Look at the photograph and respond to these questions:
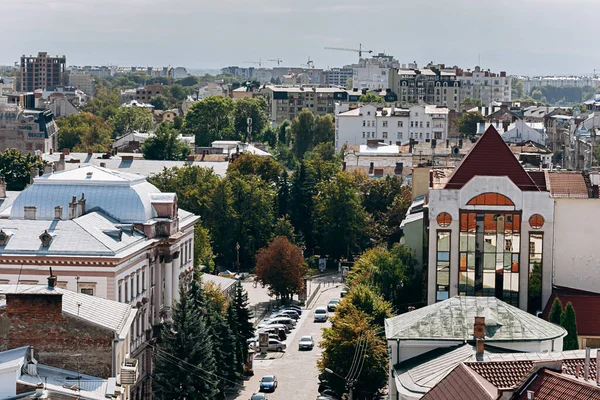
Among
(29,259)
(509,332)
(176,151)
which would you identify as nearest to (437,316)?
(509,332)

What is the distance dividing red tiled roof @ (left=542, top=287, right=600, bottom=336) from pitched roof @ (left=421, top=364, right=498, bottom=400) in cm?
2605

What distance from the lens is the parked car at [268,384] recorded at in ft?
239

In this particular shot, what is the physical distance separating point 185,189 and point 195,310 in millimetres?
50781

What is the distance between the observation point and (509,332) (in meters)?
54.7

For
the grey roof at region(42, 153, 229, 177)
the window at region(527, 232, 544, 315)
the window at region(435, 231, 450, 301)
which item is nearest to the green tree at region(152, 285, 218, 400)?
the window at region(435, 231, 450, 301)

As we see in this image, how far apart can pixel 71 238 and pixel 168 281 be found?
32.0ft

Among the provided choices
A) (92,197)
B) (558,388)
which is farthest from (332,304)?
(558,388)

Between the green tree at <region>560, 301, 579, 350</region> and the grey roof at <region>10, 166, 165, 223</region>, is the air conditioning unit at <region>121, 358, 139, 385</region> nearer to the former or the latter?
the green tree at <region>560, 301, 579, 350</region>

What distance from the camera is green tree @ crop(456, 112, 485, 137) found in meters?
191

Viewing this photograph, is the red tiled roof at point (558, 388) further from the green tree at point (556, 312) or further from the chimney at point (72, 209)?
the chimney at point (72, 209)

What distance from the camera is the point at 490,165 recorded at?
247 ft

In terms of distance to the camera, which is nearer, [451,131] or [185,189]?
[185,189]

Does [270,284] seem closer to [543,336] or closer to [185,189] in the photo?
[185,189]

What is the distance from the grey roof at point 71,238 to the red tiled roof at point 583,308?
19.3 meters
